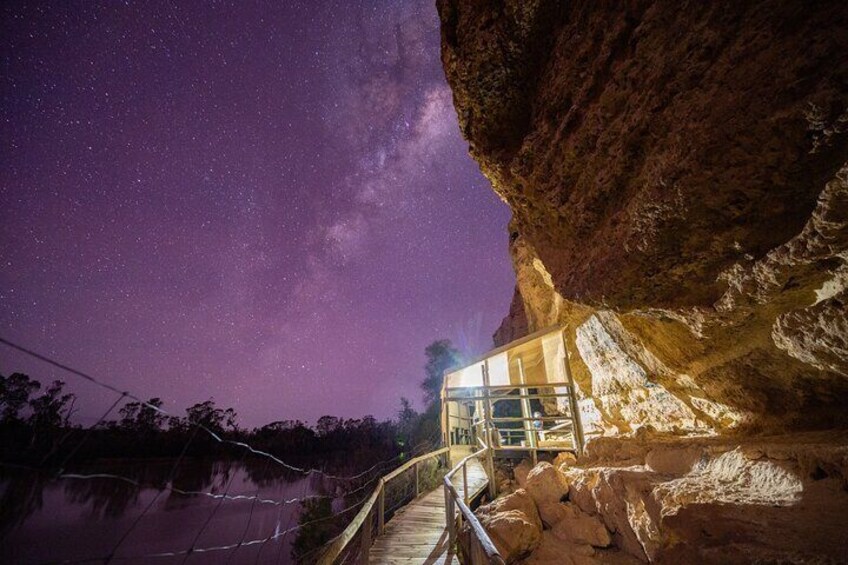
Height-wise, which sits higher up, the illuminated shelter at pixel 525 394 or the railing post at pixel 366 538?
the illuminated shelter at pixel 525 394

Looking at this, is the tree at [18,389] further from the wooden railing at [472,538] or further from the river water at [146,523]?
the wooden railing at [472,538]

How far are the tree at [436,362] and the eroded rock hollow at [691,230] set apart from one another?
25280mm

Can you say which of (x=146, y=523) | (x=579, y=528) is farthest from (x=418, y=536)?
(x=146, y=523)

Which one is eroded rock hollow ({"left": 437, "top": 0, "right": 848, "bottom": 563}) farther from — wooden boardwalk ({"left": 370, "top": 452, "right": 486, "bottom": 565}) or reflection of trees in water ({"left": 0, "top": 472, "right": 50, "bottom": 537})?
reflection of trees in water ({"left": 0, "top": 472, "right": 50, "bottom": 537})

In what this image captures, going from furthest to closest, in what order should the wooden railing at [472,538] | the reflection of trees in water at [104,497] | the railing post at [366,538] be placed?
the reflection of trees in water at [104,497]
the railing post at [366,538]
the wooden railing at [472,538]

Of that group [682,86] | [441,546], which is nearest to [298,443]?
[441,546]

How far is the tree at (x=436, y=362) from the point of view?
31266 millimetres

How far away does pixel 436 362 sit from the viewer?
107 ft

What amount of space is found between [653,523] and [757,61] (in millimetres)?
4796

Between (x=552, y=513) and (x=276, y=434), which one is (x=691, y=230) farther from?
(x=276, y=434)

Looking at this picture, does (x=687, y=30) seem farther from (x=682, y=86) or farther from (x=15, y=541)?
(x=15, y=541)

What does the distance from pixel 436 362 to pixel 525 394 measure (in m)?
21.2

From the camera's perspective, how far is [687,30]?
3.28 metres

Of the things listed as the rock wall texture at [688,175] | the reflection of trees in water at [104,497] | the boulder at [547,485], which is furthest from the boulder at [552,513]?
the reflection of trees in water at [104,497]
